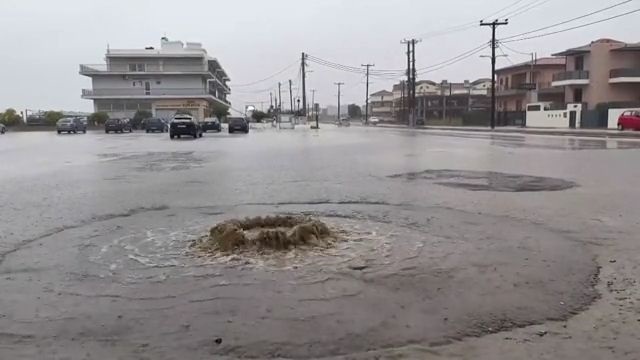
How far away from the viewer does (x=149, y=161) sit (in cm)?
2028

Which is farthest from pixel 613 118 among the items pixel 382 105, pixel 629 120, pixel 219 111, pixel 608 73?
pixel 382 105

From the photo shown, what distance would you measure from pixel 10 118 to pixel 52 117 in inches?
219

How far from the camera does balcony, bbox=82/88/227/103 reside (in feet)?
312

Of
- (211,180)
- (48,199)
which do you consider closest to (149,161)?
(211,180)

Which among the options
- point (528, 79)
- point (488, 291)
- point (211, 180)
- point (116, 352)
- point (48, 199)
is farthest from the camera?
point (528, 79)

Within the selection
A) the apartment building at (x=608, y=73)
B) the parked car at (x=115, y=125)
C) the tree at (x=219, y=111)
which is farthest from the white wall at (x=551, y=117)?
the tree at (x=219, y=111)

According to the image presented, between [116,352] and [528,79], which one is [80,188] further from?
[528,79]

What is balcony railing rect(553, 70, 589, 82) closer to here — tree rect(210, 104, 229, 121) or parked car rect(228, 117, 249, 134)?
parked car rect(228, 117, 249, 134)

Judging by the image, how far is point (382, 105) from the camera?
180375mm

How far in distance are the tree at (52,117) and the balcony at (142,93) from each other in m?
10.8

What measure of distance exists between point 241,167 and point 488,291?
12.9 m

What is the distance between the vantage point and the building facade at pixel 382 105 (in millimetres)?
175600

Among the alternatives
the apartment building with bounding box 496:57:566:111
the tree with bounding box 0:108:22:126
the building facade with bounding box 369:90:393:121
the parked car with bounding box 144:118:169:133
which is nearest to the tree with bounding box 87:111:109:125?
the tree with bounding box 0:108:22:126

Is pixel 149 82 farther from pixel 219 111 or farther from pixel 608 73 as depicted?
pixel 608 73
